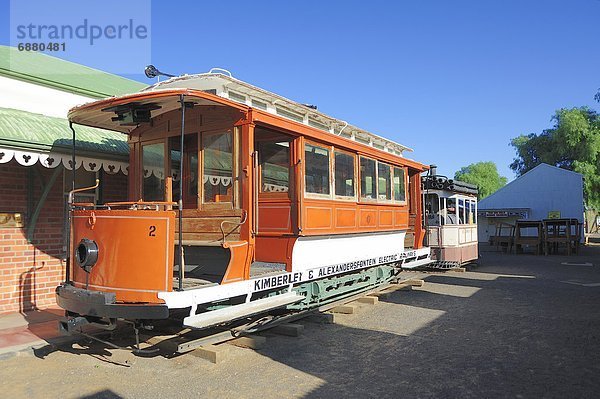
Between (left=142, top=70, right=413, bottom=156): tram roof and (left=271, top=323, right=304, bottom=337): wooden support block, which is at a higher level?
(left=142, top=70, right=413, bottom=156): tram roof

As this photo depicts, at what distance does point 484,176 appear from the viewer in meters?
74.4

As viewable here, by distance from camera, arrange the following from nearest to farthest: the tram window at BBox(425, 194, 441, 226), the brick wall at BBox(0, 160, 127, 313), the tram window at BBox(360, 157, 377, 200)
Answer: the brick wall at BBox(0, 160, 127, 313), the tram window at BBox(360, 157, 377, 200), the tram window at BBox(425, 194, 441, 226)

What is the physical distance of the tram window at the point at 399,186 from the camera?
9.42 metres

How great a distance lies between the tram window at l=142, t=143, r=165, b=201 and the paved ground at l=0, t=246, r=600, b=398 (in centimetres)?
212

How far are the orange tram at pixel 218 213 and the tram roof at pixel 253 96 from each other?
2cm

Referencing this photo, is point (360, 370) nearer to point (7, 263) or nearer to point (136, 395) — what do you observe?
point (136, 395)

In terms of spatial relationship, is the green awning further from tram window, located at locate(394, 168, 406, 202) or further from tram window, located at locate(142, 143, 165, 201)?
tram window, located at locate(394, 168, 406, 202)

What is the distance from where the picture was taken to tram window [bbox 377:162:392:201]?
8.63 meters

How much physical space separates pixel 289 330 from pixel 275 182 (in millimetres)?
2062

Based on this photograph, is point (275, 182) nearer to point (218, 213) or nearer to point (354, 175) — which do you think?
point (218, 213)

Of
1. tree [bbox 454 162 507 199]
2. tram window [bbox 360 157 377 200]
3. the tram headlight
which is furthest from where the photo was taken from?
tree [bbox 454 162 507 199]

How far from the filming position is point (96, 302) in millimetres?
4746

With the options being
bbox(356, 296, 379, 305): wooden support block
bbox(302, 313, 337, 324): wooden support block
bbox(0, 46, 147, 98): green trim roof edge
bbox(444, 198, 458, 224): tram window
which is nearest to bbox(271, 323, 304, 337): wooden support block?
bbox(302, 313, 337, 324): wooden support block

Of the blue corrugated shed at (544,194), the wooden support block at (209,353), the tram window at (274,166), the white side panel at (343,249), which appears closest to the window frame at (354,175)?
the white side panel at (343,249)
